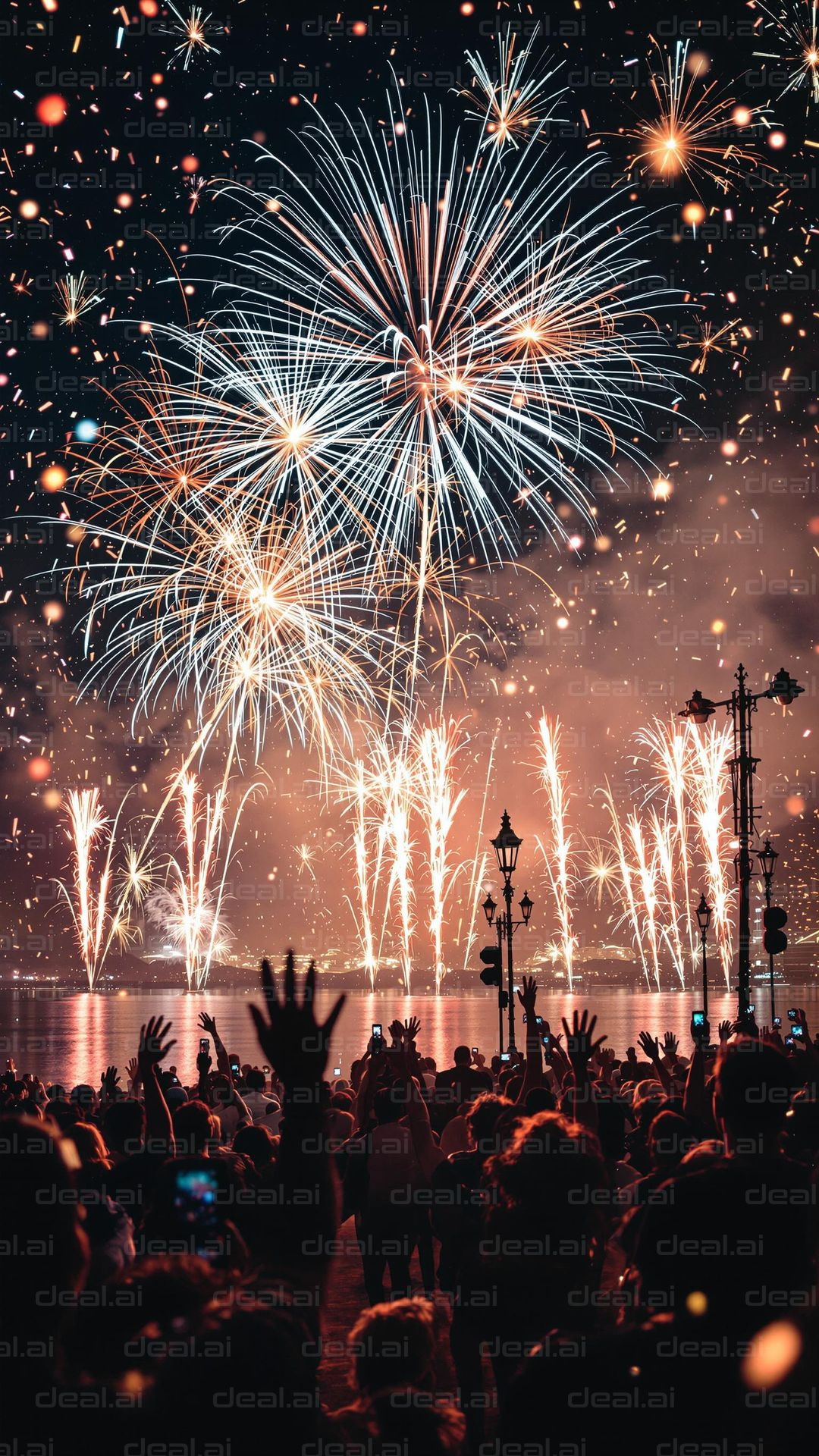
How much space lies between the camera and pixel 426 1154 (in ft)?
27.7

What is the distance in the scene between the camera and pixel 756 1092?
15.0 feet

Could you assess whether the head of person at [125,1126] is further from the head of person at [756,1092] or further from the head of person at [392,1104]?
the head of person at [756,1092]

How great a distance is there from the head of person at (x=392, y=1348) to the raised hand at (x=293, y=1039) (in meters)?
0.92

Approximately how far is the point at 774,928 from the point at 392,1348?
61.9 feet

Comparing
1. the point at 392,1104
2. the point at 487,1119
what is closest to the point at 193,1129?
the point at 392,1104

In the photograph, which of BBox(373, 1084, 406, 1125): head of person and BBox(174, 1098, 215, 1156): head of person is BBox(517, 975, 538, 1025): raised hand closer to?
BBox(373, 1084, 406, 1125): head of person

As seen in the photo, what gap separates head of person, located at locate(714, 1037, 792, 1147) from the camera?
4.56m

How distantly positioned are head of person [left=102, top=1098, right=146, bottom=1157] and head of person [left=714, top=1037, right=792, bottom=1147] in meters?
4.15

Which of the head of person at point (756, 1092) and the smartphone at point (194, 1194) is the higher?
the head of person at point (756, 1092)

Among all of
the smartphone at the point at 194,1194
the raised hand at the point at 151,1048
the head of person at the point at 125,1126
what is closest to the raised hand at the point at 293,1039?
the smartphone at the point at 194,1194

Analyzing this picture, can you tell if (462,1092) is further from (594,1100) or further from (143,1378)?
(143,1378)

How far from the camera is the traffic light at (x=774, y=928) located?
20688 millimetres

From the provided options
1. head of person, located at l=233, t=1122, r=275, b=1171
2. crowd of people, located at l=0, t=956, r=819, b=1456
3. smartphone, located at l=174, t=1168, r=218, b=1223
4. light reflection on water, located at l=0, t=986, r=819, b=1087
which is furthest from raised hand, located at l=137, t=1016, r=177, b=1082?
light reflection on water, located at l=0, t=986, r=819, b=1087

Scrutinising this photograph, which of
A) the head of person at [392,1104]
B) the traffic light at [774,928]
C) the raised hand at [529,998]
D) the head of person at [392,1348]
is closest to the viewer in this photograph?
the head of person at [392,1348]
